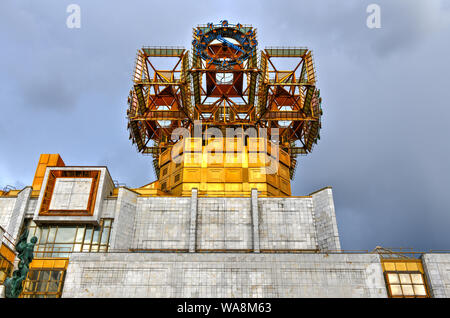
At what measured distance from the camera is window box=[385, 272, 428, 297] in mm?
32406

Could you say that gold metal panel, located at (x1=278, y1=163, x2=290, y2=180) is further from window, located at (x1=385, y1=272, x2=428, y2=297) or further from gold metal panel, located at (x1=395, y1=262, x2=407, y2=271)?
window, located at (x1=385, y1=272, x2=428, y2=297)

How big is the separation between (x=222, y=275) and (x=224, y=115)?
27.7m

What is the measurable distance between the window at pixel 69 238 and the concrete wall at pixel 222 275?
4.02 meters

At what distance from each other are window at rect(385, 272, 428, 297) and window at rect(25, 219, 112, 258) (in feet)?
87.7

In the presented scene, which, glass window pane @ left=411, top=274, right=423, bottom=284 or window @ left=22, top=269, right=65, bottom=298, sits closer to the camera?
window @ left=22, top=269, right=65, bottom=298

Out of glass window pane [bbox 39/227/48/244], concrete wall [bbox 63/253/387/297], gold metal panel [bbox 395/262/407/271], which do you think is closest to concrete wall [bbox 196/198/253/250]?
concrete wall [bbox 63/253/387/297]

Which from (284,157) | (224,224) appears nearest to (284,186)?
(284,157)

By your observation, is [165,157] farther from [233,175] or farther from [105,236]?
[105,236]

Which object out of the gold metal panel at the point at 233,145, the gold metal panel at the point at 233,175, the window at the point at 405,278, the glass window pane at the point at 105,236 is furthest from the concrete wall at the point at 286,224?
the glass window pane at the point at 105,236

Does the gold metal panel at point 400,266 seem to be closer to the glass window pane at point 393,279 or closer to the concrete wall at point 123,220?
the glass window pane at point 393,279

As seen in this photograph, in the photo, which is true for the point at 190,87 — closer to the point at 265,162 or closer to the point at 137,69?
the point at 137,69

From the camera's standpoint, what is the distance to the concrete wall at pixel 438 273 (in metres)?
32.6

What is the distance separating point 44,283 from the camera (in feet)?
109
